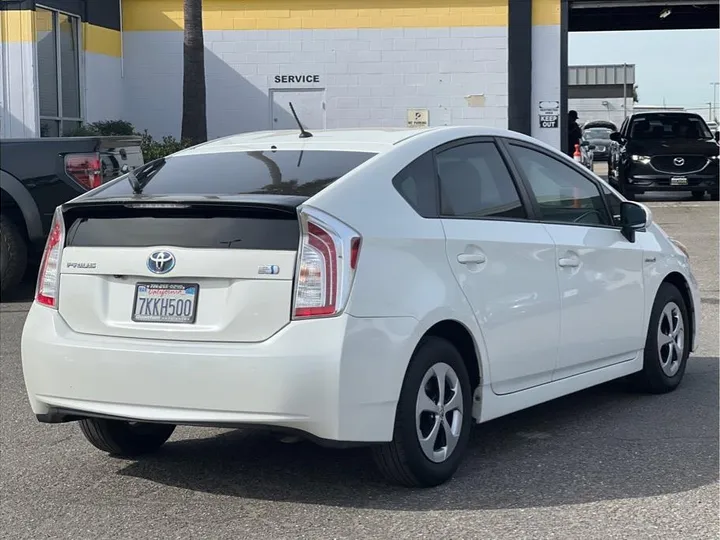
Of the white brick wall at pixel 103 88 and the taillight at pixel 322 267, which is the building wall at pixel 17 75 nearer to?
the white brick wall at pixel 103 88

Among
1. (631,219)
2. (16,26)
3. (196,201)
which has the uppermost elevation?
(16,26)

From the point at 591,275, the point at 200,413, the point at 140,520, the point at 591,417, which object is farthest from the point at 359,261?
the point at 591,417

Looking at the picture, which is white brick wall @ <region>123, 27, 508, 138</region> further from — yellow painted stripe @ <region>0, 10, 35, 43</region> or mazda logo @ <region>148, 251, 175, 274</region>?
mazda logo @ <region>148, 251, 175, 274</region>

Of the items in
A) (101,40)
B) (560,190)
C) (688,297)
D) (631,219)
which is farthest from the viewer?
(101,40)

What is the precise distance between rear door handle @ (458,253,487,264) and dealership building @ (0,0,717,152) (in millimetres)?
18657

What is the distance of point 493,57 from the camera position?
23.8 m

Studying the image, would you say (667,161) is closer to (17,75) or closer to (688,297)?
(17,75)

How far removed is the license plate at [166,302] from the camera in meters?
4.83

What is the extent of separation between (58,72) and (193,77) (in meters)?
2.57

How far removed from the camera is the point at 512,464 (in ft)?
18.2

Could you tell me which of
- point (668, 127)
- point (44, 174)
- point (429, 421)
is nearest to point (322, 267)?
point (429, 421)

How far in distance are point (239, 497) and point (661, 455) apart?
6.97ft

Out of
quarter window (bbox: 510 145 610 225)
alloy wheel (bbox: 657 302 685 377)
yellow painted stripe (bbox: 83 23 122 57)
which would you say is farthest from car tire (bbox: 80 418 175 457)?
yellow painted stripe (bbox: 83 23 122 57)

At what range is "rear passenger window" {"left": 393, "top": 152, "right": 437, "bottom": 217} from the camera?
5203mm
